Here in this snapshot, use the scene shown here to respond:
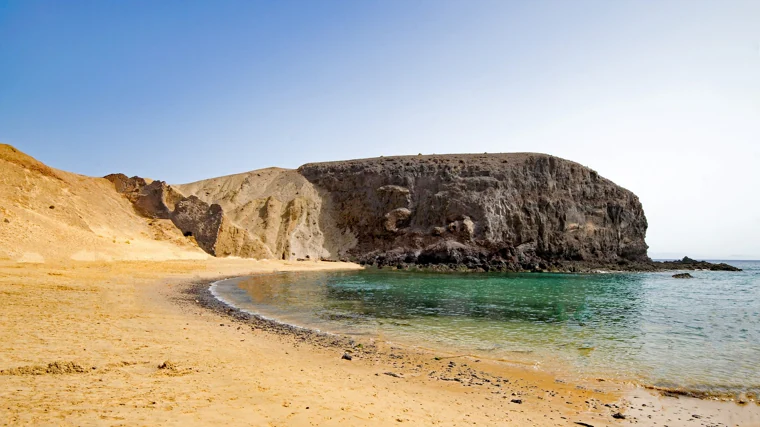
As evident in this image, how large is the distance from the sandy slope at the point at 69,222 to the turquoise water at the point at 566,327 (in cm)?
1097

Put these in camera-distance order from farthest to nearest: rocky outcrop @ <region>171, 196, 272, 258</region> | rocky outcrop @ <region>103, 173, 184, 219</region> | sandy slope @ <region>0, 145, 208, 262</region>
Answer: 1. rocky outcrop @ <region>171, 196, 272, 258</region>
2. rocky outcrop @ <region>103, 173, 184, 219</region>
3. sandy slope @ <region>0, 145, 208, 262</region>

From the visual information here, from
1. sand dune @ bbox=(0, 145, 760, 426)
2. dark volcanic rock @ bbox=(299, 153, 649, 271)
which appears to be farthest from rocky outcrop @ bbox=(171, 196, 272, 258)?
sand dune @ bbox=(0, 145, 760, 426)

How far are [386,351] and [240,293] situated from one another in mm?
13316

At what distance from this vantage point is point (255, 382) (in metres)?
6.83

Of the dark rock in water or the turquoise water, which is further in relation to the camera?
the dark rock in water

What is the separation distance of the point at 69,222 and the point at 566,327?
105 feet

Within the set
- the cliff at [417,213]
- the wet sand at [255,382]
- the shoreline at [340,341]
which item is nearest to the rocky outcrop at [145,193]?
the cliff at [417,213]

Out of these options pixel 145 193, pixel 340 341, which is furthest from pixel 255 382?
pixel 145 193

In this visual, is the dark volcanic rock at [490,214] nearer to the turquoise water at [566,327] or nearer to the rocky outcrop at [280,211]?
the rocky outcrop at [280,211]

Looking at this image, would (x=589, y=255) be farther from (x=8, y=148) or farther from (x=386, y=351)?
(x=8, y=148)

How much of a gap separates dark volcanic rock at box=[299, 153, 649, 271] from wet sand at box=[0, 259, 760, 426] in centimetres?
4440

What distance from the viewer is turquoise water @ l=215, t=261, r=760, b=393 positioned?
9672 millimetres

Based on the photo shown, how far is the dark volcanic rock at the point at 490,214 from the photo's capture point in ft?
186

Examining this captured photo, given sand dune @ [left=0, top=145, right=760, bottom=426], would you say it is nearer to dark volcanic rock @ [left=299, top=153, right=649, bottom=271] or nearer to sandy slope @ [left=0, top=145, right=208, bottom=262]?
sandy slope @ [left=0, top=145, right=208, bottom=262]
